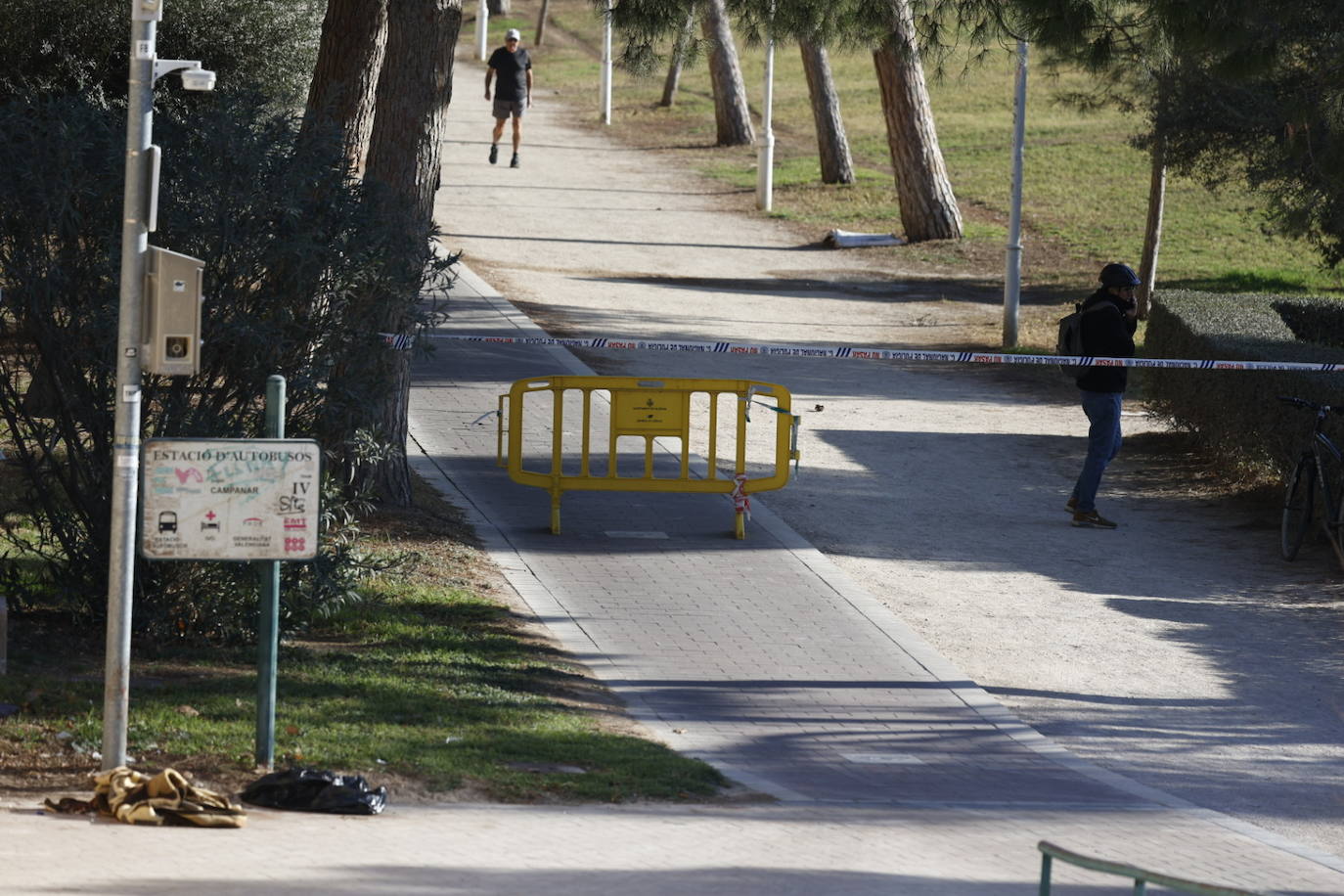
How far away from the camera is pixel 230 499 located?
6664mm

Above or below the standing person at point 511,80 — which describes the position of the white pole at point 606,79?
above

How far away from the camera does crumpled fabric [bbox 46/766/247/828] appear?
611 centimetres

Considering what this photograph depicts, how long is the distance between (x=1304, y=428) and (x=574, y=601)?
549cm

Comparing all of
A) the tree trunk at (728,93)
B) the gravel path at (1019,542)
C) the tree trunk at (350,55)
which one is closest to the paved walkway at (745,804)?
the gravel path at (1019,542)

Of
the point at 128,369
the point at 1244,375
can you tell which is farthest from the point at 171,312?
the point at 1244,375

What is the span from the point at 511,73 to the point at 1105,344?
2031cm

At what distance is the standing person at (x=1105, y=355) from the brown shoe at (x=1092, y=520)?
0.15 m

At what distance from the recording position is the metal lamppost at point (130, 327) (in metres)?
6.26

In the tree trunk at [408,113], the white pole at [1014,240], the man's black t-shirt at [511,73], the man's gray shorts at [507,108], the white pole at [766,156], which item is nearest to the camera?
the tree trunk at [408,113]

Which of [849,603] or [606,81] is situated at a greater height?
[606,81]

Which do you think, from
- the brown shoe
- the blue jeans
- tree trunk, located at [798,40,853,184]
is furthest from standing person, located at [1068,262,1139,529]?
Result: tree trunk, located at [798,40,853,184]

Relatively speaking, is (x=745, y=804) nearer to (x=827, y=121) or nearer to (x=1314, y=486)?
(x=1314, y=486)

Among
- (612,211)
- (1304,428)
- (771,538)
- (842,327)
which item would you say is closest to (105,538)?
(771,538)

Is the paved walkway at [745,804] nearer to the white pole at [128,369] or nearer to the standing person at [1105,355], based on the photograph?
the white pole at [128,369]
